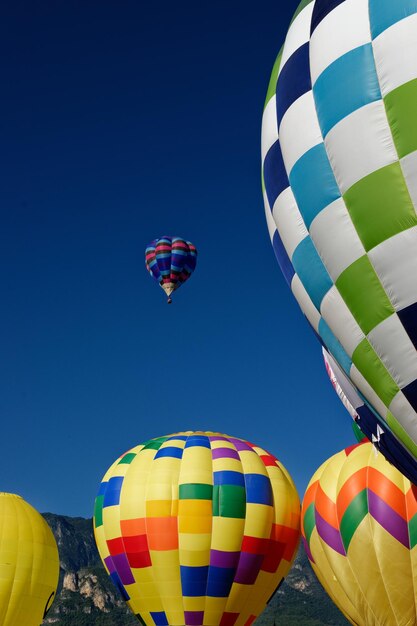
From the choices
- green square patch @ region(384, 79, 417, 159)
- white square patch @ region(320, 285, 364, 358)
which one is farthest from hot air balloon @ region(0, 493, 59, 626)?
green square patch @ region(384, 79, 417, 159)

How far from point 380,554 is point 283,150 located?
24.8 ft

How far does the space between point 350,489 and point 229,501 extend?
4619 millimetres

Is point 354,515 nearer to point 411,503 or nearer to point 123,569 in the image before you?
point 411,503

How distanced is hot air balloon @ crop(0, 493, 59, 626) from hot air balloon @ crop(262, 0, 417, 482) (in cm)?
1285

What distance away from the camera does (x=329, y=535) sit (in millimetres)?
14586

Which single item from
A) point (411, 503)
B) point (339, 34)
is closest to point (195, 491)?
point (411, 503)

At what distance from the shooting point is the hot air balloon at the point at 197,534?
17.9 meters

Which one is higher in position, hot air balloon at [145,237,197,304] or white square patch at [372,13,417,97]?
hot air balloon at [145,237,197,304]

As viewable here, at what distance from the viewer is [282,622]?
12269 centimetres

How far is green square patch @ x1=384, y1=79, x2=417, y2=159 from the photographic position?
7164 mm

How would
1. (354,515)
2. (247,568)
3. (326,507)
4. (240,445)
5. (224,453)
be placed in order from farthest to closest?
(240,445)
(224,453)
(247,568)
(326,507)
(354,515)

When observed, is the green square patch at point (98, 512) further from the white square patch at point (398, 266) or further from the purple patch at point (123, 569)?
the white square patch at point (398, 266)

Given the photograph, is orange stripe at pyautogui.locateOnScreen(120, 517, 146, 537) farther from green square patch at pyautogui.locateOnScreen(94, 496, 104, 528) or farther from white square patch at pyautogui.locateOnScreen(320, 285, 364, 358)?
white square patch at pyautogui.locateOnScreen(320, 285, 364, 358)

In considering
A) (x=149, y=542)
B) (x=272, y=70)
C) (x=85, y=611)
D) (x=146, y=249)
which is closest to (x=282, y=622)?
(x=85, y=611)
